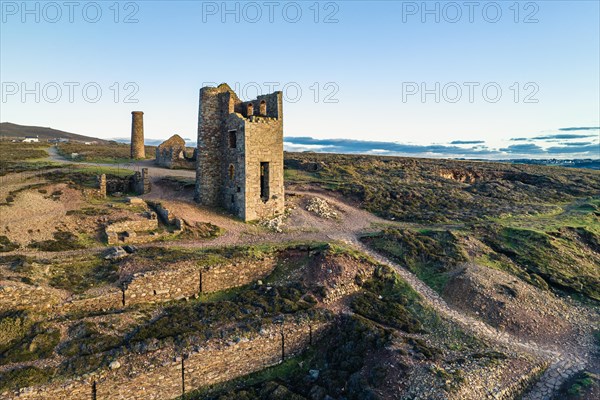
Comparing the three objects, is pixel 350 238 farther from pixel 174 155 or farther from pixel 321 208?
pixel 174 155

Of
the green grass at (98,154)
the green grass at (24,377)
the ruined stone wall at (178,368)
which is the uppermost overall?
the green grass at (98,154)

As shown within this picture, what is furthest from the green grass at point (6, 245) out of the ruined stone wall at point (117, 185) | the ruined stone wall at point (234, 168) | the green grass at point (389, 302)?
the green grass at point (389, 302)

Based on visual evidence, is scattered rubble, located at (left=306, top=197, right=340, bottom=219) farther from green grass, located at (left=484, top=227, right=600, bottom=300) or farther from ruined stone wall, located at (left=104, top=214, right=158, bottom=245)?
ruined stone wall, located at (left=104, top=214, right=158, bottom=245)

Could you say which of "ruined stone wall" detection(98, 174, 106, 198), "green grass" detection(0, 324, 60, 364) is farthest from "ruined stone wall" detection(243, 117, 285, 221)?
"green grass" detection(0, 324, 60, 364)

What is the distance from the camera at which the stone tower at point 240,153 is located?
2492 centimetres

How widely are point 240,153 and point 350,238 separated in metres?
9.26

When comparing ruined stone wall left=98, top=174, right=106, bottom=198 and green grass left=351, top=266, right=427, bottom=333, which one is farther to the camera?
ruined stone wall left=98, top=174, right=106, bottom=198

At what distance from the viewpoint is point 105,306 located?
597 inches

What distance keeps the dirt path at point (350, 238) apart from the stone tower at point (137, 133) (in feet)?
52.0

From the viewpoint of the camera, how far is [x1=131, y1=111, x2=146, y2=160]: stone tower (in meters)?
49.6

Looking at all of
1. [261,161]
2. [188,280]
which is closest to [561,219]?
[261,161]

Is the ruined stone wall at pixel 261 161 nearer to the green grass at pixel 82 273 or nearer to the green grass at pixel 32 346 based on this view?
the green grass at pixel 82 273

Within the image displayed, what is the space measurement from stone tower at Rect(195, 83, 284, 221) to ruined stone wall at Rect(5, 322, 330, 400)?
11.7 m

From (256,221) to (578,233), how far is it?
23.8m
